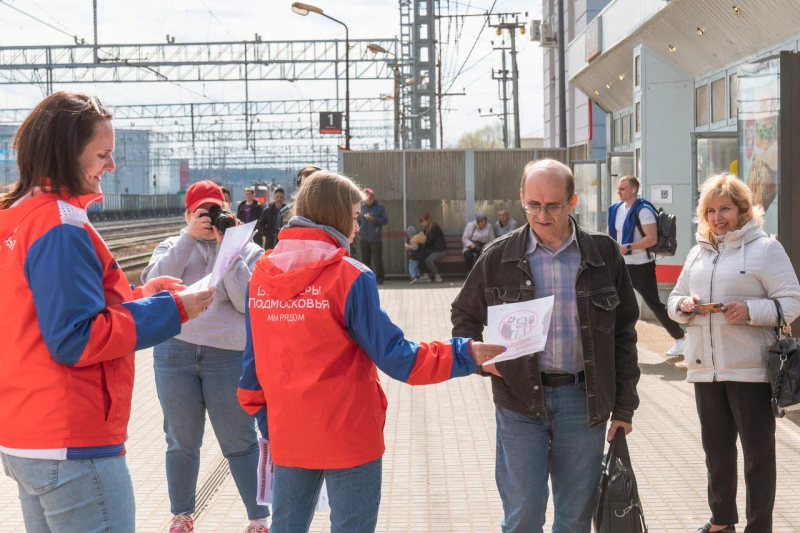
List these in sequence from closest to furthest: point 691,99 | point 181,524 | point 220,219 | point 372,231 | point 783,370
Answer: point 783,370 < point 220,219 < point 181,524 < point 691,99 < point 372,231

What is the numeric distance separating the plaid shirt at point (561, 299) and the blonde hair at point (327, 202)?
0.86 meters

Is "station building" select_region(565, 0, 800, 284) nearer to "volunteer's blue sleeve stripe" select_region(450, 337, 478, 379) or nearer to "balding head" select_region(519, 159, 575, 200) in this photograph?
"balding head" select_region(519, 159, 575, 200)

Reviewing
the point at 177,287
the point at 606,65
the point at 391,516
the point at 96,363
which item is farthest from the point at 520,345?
the point at 606,65

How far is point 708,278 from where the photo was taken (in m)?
4.70

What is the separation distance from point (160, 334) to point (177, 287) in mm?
509

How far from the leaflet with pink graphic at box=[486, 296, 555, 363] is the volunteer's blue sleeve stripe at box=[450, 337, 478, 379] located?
0.08m

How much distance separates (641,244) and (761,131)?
205 centimetres

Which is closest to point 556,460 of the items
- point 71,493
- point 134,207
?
point 71,493

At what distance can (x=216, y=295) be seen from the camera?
480cm

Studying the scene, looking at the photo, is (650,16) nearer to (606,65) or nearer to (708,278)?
(606,65)

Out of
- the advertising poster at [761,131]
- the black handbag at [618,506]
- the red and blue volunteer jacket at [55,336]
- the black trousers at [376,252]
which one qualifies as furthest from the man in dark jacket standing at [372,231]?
the red and blue volunteer jacket at [55,336]

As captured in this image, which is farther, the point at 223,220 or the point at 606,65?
the point at 606,65

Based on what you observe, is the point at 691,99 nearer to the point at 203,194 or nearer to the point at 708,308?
the point at 708,308

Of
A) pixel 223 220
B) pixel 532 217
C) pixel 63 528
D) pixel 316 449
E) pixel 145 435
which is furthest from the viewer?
pixel 145 435
